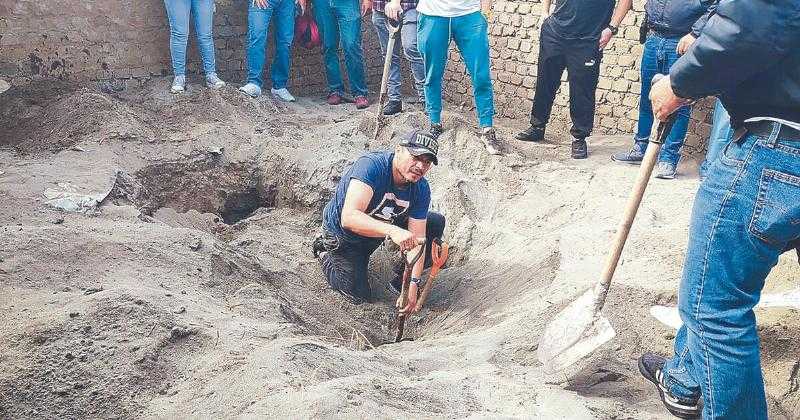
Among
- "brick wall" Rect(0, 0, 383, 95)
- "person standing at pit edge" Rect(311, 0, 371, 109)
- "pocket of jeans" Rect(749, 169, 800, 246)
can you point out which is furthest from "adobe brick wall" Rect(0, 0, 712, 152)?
"pocket of jeans" Rect(749, 169, 800, 246)

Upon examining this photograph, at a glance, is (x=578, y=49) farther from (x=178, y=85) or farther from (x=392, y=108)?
(x=178, y=85)

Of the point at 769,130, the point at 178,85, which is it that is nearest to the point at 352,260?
the point at 769,130

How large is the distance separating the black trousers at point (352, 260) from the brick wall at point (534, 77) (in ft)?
9.31

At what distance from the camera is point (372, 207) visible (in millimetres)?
4645

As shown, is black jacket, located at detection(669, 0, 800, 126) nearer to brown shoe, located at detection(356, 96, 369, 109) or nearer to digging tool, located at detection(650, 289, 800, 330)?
digging tool, located at detection(650, 289, 800, 330)

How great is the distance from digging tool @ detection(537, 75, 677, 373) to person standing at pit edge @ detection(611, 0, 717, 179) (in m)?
2.56

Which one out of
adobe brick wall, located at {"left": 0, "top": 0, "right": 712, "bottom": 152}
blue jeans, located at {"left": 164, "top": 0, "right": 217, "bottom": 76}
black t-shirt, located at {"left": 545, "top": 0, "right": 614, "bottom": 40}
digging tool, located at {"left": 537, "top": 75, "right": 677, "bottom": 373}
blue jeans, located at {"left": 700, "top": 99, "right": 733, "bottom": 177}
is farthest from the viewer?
blue jeans, located at {"left": 164, "top": 0, "right": 217, "bottom": 76}

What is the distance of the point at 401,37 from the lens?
7.11 m

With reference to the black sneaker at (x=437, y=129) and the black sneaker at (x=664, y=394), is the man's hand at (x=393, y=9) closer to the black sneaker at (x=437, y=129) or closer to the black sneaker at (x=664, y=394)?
the black sneaker at (x=437, y=129)

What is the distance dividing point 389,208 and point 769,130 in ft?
8.97

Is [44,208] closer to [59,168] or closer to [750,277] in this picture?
[59,168]

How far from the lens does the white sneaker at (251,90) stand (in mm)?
8078

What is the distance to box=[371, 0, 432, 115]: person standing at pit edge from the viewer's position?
6.82 m

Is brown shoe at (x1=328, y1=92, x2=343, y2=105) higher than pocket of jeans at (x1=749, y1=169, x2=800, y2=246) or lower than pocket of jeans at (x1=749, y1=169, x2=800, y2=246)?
lower
